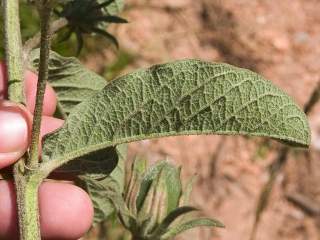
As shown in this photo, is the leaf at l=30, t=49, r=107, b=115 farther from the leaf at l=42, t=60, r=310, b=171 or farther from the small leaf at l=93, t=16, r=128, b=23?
the leaf at l=42, t=60, r=310, b=171

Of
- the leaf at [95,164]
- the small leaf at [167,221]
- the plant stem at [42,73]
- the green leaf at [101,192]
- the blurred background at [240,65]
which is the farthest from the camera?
the blurred background at [240,65]

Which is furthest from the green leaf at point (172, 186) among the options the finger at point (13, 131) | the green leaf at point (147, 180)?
the finger at point (13, 131)

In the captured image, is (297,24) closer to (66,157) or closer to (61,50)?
(61,50)

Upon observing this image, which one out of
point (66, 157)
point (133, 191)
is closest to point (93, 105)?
point (66, 157)

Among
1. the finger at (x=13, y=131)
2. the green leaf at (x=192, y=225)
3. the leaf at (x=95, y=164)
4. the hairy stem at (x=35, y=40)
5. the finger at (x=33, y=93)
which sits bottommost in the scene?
the green leaf at (x=192, y=225)

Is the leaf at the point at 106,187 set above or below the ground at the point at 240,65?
below

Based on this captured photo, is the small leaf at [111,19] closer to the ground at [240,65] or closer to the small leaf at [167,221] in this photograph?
the small leaf at [167,221]

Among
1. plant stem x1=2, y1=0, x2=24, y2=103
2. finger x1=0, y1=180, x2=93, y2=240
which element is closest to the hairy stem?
plant stem x1=2, y1=0, x2=24, y2=103
